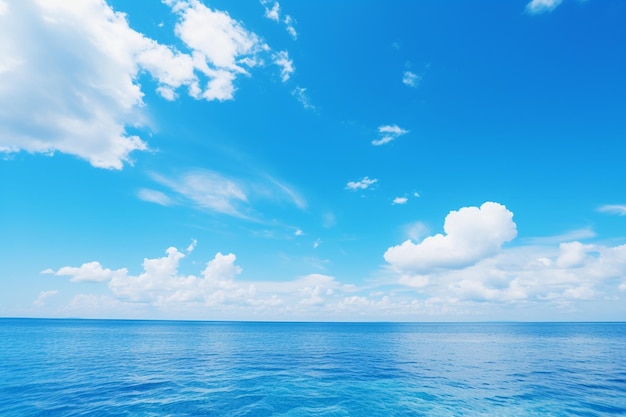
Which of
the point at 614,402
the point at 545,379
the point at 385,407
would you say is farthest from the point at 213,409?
the point at 545,379

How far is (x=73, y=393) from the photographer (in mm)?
33344

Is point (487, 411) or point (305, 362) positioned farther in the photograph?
point (305, 362)

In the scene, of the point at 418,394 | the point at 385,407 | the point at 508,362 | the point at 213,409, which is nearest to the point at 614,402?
the point at 418,394

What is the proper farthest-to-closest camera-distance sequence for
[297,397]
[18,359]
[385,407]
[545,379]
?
[18,359] < [545,379] < [297,397] < [385,407]

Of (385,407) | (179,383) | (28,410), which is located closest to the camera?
(28,410)

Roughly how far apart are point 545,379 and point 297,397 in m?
36.9

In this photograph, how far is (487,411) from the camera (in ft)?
94.2

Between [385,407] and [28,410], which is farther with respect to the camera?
[385,407]

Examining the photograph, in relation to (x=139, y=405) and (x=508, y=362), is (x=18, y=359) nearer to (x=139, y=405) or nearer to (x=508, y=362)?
(x=139, y=405)

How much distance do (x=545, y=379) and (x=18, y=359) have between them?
8922 cm

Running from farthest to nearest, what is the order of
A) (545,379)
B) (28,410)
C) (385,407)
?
(545,379)
(385,407)
(28,410)

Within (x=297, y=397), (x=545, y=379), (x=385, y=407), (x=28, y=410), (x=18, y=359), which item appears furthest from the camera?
(x=18, y=359)

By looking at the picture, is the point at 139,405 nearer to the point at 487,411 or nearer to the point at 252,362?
the point at 252,362

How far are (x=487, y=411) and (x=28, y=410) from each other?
43.1m
